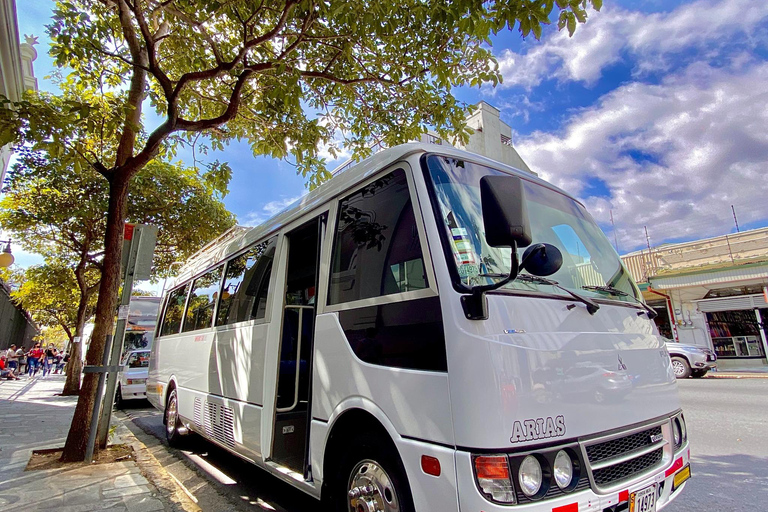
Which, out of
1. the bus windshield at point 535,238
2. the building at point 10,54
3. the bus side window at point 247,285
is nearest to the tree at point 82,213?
the building at point 10,54

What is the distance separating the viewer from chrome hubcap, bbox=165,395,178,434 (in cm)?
663

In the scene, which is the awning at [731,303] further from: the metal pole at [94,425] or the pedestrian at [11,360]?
the pedestrian at [11,360]

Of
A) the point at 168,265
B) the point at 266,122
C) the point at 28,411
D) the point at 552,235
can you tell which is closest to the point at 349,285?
the point at 552,235

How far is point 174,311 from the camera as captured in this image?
7.68 metres

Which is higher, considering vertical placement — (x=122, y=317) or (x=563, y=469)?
(x=122, y=317)

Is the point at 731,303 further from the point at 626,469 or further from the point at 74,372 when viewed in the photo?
the point at 74,372

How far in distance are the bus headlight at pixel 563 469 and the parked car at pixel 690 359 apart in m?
13.6

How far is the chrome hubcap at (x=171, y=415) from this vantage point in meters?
6.63

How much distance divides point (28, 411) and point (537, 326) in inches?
526

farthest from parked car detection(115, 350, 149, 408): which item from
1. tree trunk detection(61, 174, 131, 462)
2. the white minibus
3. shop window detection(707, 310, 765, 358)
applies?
shop window detection(707, 310, 765, 358)

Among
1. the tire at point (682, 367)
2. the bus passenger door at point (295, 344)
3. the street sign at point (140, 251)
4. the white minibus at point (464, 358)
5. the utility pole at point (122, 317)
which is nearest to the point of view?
the white minibus at point (464, 358)

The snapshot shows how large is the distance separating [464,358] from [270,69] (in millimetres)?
6026

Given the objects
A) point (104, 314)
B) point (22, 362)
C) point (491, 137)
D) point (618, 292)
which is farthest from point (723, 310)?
point (22, 362)

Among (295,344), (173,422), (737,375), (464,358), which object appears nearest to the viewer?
(464,358)
